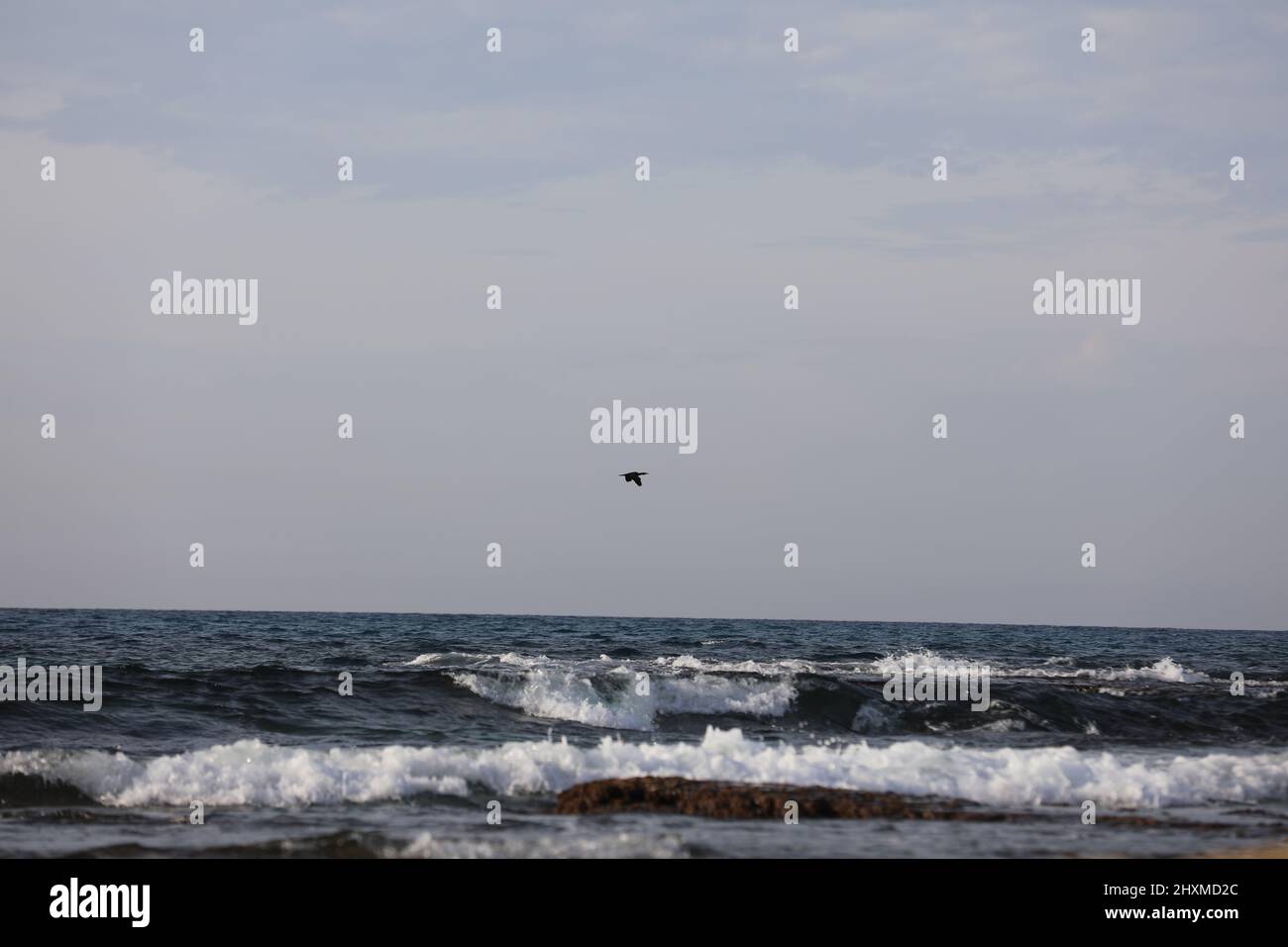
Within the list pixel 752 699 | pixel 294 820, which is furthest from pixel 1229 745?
pixel 294 820

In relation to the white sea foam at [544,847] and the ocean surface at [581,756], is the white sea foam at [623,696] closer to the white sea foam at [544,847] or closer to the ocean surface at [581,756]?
the ocean surface at [581,756]

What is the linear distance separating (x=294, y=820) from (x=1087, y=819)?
9.52 m

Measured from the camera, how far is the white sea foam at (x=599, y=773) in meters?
17.2

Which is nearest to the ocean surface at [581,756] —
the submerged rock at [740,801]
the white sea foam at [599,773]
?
the white sea foam at [599,773]

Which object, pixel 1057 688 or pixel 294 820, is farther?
pixel 1057 688

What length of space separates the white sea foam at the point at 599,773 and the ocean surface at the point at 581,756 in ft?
0.14

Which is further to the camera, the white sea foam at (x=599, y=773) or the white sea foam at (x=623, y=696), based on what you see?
the white sea foam at (x=623, y=696)

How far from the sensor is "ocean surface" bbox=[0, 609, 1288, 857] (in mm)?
14406

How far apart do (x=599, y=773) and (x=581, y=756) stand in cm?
46

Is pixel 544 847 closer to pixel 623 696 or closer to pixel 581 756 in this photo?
pixel 581 756

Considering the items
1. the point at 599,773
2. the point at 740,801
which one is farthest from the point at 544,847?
the point at 599,773
